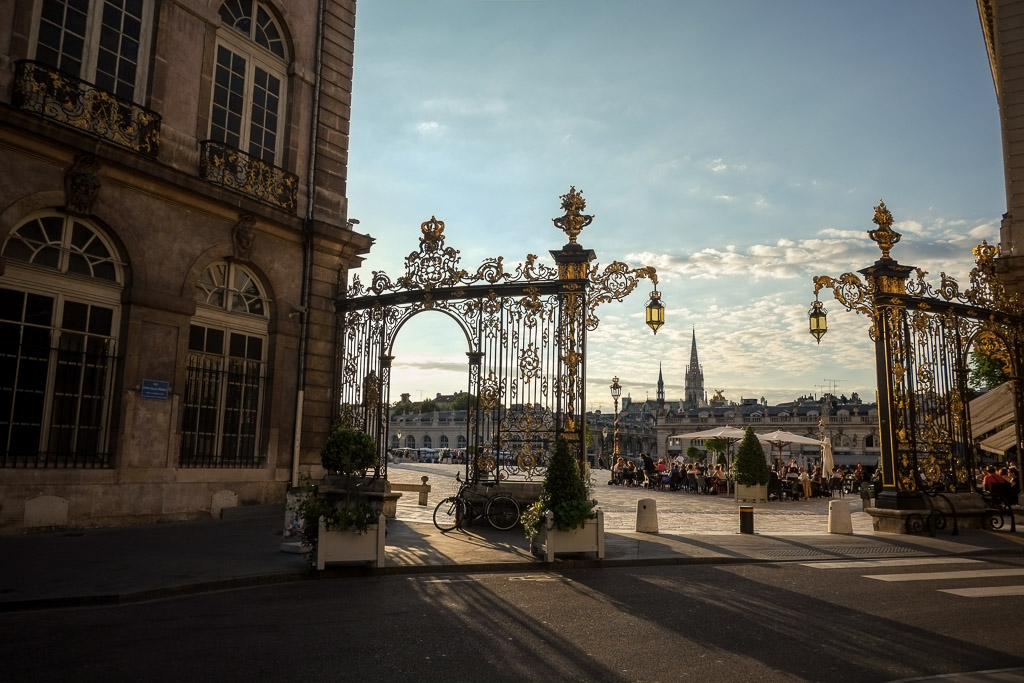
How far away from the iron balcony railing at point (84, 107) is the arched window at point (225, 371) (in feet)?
9.28

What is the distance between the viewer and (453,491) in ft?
100

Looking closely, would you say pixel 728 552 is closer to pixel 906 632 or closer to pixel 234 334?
pixel 906 632

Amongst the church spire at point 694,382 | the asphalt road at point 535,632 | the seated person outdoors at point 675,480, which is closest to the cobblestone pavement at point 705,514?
the seated person outdoors at point 675,480

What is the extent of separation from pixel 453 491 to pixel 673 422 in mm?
104274

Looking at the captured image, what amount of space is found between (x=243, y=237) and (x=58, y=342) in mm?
4112

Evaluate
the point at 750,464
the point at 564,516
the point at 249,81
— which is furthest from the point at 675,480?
the point at 249,81

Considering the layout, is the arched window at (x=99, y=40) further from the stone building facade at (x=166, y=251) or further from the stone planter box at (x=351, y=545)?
the stone planter box at (x=351, y=545)

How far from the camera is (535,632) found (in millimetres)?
7254

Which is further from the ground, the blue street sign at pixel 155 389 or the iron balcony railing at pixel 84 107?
the iron balcony railing at pixel 84 107

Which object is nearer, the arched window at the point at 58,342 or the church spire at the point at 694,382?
the arched window at the point at 58,342

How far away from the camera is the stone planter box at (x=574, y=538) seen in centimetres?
1173

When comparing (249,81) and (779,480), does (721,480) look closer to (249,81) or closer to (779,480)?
(779,480)

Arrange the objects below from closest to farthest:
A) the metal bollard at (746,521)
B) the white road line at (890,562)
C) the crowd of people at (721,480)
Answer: the white road line at (890,562), the metal bollard at (746,521), the crowd of people at (721,480)

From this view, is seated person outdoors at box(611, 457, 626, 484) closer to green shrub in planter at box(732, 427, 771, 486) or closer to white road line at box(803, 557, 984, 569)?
green shrub in planter at box(732, 427, 771, 486)
